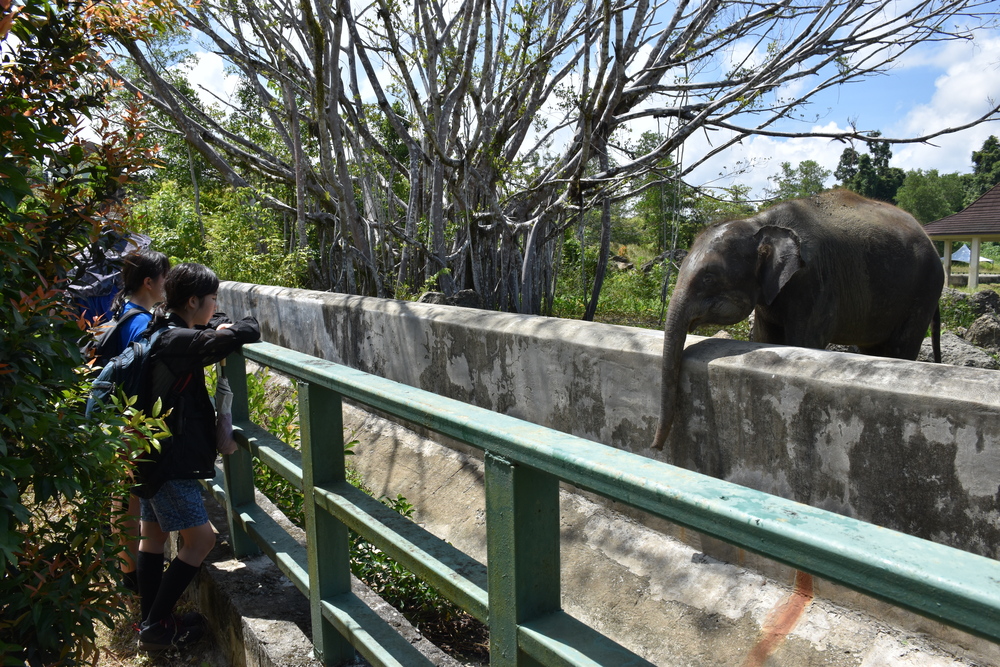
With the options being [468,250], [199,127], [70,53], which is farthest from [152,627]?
[199,127]

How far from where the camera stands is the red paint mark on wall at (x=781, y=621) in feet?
8.91

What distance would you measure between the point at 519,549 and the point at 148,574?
2301 millimetres

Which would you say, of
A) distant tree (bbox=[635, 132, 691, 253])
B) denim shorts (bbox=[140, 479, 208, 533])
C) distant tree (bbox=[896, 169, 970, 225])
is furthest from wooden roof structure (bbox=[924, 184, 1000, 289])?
distant tree (bbox=[896, 169, 970, 225])

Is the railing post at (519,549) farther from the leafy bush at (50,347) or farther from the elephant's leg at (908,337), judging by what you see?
the elephant's leg at (908,337)

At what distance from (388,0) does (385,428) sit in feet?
14.4

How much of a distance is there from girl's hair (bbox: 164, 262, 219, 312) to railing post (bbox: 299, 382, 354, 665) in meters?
0.94

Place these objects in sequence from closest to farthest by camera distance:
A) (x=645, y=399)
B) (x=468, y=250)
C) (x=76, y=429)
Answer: (x=76, y=429) → (x=645, y=399) → (x=468, y=250)

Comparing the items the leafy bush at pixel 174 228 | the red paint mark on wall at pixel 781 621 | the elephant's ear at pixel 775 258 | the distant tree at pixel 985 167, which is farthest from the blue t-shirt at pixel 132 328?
the distant tree at pixel 985 167

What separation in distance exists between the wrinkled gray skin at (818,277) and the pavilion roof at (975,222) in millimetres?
20812

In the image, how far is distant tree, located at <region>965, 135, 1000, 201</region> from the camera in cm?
5244

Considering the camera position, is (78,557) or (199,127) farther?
(199,127)

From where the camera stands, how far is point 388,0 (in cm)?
741

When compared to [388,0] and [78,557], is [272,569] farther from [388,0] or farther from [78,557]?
[388,0]

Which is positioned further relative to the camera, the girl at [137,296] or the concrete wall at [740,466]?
the girl at [137,296]
